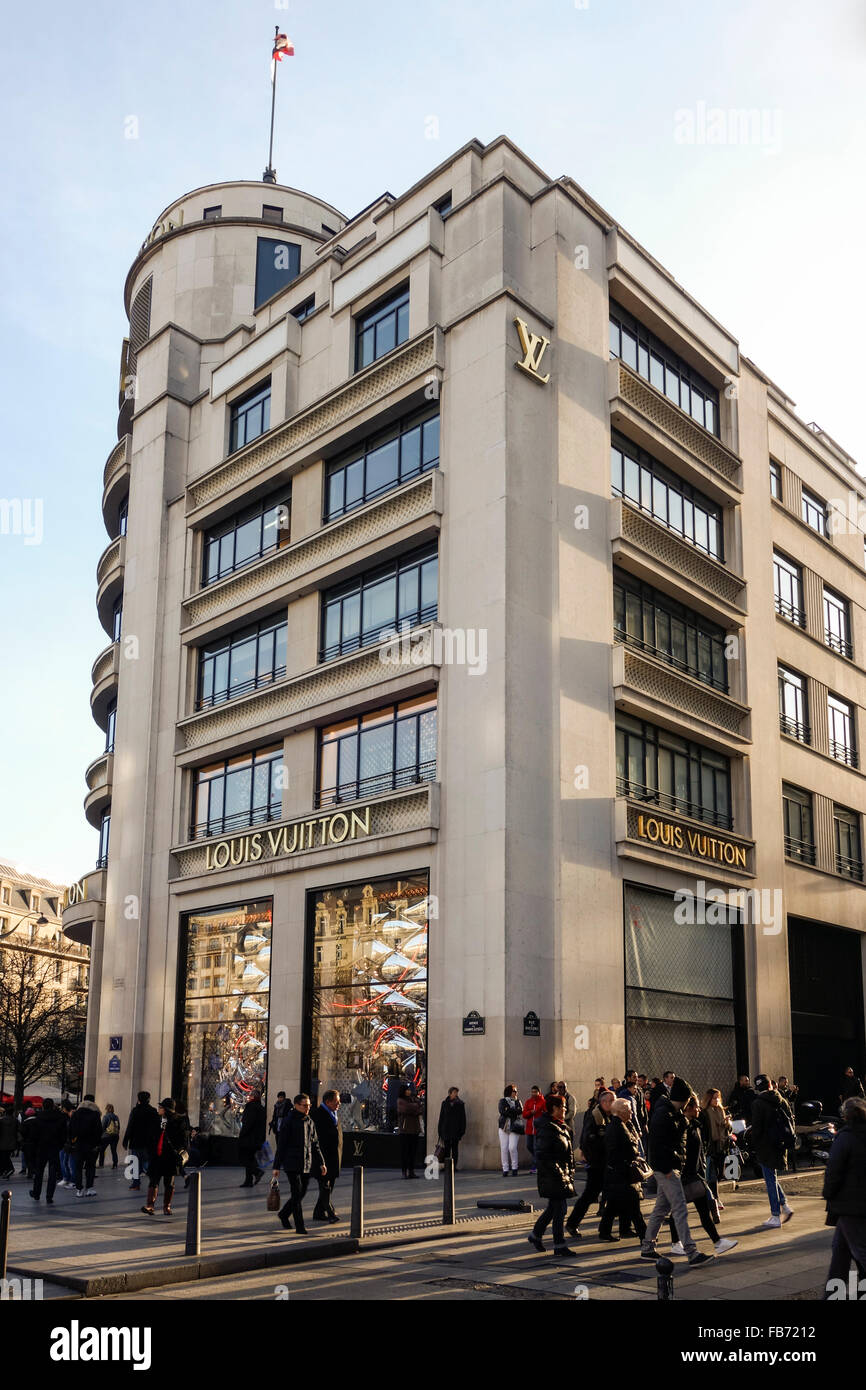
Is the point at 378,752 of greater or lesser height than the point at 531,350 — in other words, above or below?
below

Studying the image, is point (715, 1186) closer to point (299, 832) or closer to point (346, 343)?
point (299, 832)

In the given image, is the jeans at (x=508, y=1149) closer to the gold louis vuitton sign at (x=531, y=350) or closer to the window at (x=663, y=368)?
the gold louis vuitton sign at (x=531, y=350)

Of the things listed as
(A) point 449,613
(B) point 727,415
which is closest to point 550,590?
(A) point 449,613

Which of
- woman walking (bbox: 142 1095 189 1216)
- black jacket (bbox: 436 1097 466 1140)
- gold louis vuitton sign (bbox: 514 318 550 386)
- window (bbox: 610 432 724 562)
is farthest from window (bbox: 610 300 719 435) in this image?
woman walking (bbox: 142 1095 189 1216)

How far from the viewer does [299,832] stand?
30375 mm

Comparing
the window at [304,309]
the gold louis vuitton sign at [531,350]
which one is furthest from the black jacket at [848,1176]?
the window at [304,309]

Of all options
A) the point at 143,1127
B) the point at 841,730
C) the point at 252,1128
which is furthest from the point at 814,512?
the point at 143,1127

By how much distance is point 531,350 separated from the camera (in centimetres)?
2806

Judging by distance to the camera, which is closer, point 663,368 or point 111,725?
point 663,368

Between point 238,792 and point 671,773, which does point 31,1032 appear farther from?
point 671,773

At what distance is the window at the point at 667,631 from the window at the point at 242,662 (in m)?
8.96

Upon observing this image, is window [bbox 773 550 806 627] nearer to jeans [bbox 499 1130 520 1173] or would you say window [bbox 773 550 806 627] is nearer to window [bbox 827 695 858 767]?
window [bbox 827 695 858 767]

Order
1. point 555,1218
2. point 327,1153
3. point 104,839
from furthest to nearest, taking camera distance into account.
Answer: point 104,839 < point 327,1153 < point 555,1218

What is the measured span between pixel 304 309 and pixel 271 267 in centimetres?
596
